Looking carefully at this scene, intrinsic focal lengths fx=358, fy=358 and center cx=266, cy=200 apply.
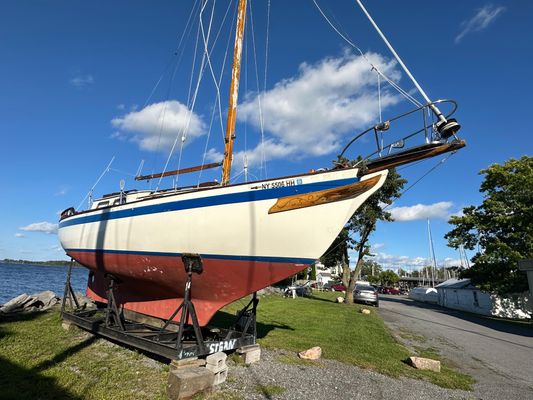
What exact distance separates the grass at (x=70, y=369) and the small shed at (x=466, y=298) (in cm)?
2795

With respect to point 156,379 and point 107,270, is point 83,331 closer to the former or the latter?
point 107,270

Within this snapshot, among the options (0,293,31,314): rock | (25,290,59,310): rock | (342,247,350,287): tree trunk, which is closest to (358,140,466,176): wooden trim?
(0,293,31,314): rock

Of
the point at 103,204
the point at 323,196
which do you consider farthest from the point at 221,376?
the point at 103,204

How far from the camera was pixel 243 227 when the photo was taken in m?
6.59

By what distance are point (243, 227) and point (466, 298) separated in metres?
31.2

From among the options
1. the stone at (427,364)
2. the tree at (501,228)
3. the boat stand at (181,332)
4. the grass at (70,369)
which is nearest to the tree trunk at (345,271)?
the tree at (501,228)

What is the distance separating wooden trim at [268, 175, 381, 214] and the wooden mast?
2.73 meters

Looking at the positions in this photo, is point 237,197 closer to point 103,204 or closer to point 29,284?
point 103,204

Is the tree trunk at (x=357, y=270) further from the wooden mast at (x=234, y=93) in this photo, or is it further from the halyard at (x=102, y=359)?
the wooden mast at (x=234, y=93)

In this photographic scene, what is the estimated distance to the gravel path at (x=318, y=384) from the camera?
5.49 meters

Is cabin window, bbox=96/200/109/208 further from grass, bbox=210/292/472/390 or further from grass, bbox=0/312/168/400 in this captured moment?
grass, bbox=210/292/472/390

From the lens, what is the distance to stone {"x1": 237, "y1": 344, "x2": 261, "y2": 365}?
22.8 ft

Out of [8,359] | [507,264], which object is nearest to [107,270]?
[8,359]

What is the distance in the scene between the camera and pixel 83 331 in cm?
905
